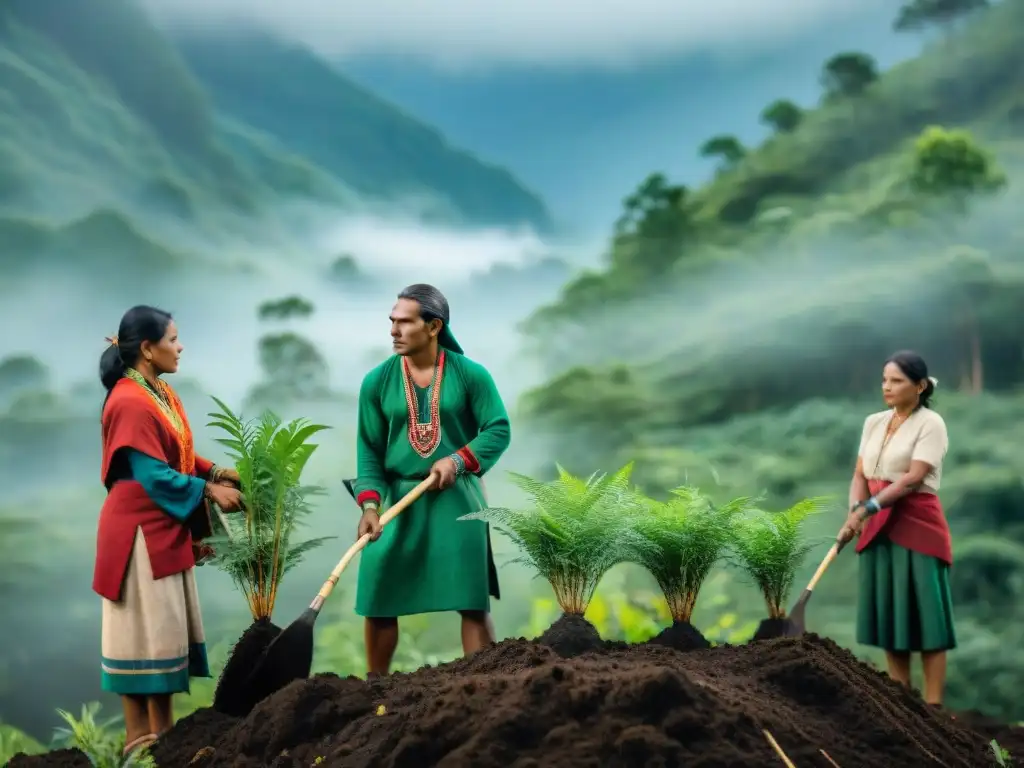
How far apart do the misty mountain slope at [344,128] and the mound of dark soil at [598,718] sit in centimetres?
741

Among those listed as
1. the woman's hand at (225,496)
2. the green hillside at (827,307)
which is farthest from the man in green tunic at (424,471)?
the green hillside at (827,307)

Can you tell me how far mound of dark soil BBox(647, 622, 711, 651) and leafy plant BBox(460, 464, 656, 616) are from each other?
0.36m

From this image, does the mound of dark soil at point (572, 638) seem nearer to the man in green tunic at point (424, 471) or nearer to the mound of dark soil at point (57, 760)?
the man in green tunic at point (424, 471)

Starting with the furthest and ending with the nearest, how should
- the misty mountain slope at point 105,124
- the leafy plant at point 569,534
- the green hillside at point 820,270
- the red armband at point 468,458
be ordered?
the green hillside at point 820,270
the misty mountain slope at point 105,124
the red armband at point 468,458
the leafy plant at point 569,534

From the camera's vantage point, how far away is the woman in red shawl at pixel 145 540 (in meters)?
3.88

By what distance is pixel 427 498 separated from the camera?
4301 mm

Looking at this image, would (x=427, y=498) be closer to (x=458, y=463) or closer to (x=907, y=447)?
(x=458, y=463)

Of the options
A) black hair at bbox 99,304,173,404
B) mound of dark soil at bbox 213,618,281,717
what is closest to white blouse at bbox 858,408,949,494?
mound of dark soil at bbox 213,618,281,717

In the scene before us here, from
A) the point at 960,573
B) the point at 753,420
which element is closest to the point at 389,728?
the point at 960,573

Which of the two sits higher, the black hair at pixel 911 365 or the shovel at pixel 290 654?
the black hair at pixel 911 365

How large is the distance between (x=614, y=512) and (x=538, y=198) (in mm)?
6898

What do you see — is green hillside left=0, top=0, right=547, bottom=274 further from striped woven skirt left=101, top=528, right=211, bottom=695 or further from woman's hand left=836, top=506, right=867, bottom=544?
woman's hand left=836, top=506, right=867, bottom=544

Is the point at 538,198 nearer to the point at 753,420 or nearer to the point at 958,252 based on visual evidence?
the point at 753,420

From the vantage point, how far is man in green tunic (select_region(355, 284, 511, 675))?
13.9ft
